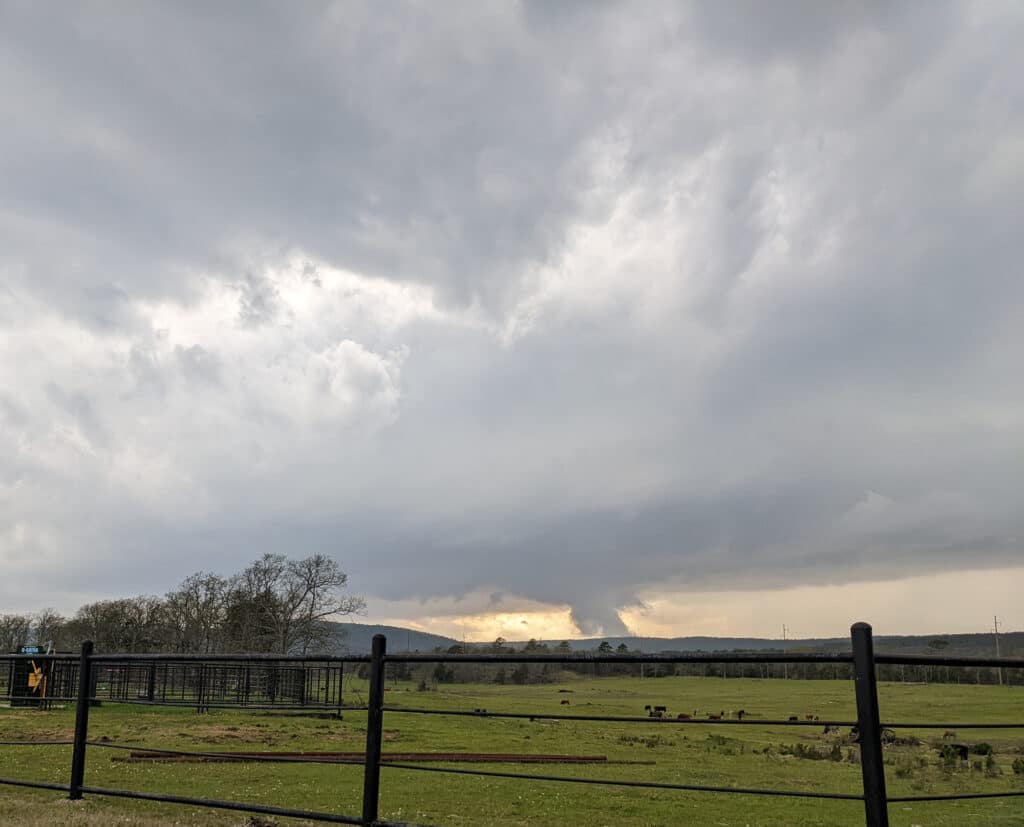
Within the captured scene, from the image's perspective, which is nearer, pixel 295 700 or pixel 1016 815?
pixel 1016 815

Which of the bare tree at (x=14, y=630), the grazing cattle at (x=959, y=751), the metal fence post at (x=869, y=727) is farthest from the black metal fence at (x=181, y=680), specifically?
the bare tree at (x=14, y=630)

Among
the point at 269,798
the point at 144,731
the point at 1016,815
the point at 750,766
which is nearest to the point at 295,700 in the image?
the point at 144,731

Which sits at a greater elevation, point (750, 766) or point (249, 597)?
point (249, 597)

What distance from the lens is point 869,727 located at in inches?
172

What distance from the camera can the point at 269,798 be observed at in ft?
34.6

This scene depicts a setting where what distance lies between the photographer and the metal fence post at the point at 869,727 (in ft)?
14.1

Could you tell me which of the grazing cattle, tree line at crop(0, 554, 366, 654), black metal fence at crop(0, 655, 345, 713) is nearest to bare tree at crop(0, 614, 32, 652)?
tree line at crop(0, 554, 366, 654)

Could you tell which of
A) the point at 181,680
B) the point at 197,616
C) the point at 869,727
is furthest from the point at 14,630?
the point at 869,727

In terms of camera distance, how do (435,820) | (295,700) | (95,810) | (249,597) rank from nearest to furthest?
(95,810)
(435,820)
(295,700)
(249,597)

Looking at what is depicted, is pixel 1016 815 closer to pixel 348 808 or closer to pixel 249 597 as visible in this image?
pixel 348 808

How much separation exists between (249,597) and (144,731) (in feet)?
163

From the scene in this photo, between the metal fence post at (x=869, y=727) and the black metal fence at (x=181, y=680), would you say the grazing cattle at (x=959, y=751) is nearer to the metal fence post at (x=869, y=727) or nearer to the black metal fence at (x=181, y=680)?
the black metal fence at (x=181, y=680)

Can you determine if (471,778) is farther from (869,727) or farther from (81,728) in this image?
(869,727)

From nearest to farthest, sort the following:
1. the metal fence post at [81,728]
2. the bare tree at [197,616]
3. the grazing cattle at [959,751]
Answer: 1. the metal fence post at [81,728]
2. the grazing cattle at [959,751]
3. the bare tree at [197,616]
